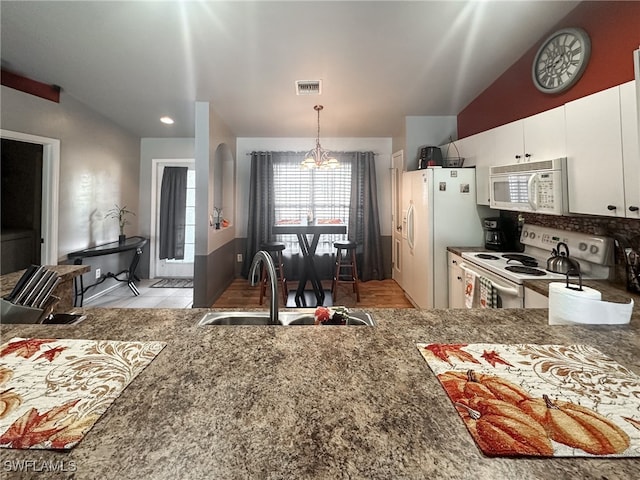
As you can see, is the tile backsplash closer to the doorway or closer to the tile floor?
the tile floor

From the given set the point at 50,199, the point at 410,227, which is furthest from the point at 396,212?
the point at 50,199

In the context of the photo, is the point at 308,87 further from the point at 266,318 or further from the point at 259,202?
Result: the point at 266,318

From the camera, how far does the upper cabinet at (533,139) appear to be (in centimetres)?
190

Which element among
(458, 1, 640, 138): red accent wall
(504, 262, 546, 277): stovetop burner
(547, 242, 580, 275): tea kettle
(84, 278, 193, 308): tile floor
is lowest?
(84, 278, 193, 308): tile floor

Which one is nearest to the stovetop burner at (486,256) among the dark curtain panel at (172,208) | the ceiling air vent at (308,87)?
the ceiling air vent at (308,87)

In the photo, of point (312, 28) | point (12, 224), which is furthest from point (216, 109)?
point (12, 224)

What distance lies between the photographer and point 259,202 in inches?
179

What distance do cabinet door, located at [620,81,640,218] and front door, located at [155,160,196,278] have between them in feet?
16.4

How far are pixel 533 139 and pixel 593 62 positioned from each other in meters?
0.59

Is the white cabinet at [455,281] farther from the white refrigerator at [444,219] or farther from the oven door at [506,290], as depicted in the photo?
the oven door at [506,290]

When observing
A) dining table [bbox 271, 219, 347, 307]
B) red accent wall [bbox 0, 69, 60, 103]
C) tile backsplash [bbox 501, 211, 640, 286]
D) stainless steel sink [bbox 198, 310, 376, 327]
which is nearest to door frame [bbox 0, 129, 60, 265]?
red accent wall [bbox 0, 69, 60, 103]

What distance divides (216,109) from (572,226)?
3.87 metres

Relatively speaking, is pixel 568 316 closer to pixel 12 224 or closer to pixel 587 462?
pixel 587 462

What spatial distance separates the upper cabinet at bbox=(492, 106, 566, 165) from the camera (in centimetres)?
190
